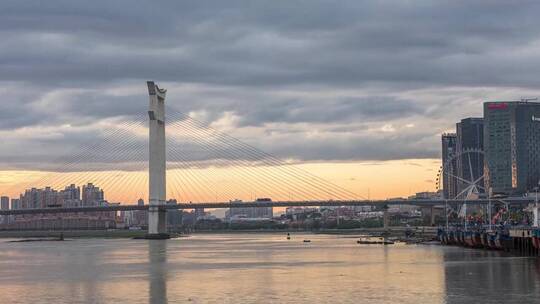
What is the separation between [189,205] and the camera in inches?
5674

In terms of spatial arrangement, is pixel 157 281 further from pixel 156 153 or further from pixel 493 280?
pixel 156 153

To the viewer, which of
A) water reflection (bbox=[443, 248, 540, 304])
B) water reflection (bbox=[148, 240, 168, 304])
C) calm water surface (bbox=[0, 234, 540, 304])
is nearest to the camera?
water reflection (bbox=[443, 248, 540, 304])

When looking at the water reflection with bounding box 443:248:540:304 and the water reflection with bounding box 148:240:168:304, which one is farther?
the water reflection with bounding box 148:240:168:304

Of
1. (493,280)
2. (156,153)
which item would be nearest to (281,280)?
(493,280)

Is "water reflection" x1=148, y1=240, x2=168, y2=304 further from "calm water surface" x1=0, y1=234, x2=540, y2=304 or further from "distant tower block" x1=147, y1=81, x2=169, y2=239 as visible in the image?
"distant tower block" x1=147, y1=81, x2=169, y2=239

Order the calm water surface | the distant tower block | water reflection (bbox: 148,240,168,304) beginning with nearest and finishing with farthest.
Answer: the calm water surface, water reflection (bbox: 148,240,168,304), the distant tower block

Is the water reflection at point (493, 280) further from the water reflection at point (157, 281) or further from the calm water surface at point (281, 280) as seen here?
the water reflection at point (157, 281)

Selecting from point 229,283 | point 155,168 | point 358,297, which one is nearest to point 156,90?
Result: point 155,168

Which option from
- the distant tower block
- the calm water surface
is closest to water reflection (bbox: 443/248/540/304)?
the calm water surface

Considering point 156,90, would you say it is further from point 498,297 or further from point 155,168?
point 498,297

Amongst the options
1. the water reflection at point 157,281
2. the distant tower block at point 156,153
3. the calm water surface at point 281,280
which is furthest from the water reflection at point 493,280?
the distant tower block at point 156,153

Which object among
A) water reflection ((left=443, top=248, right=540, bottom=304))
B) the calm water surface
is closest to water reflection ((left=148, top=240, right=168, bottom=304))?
the calm water surface

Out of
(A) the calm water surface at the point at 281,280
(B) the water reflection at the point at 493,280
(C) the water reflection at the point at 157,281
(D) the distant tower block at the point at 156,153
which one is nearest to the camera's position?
(B) the water reflection at the point at 493,280

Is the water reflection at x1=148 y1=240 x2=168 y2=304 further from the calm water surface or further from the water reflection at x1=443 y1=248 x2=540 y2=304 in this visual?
the water reflection at x1=443 y1=248 x2=540 y2=304
